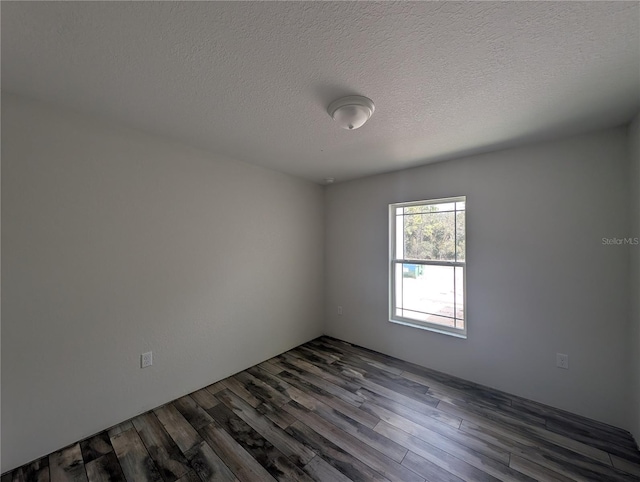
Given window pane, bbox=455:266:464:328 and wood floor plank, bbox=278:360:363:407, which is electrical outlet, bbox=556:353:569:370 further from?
wood floor plank, bbox=278:360:363:407

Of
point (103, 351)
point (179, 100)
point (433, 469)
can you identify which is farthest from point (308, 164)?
point (433, 469)

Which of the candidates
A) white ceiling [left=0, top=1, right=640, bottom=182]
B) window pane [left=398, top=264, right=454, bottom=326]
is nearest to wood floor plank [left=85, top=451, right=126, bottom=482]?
white ceiling [left=0, top=1, right=640, bottom=182]

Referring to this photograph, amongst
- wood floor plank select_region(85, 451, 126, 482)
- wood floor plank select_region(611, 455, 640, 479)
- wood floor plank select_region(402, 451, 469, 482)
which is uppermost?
wood floor plank select_region(611, 455, 640, 479)

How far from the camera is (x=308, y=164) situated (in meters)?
2.92

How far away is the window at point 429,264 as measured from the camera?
276cm

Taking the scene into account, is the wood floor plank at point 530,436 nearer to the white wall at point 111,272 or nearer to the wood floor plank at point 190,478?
the wood floor plank at point 190,478

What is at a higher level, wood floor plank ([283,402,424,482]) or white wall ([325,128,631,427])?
white wall ([325,128,631,427])

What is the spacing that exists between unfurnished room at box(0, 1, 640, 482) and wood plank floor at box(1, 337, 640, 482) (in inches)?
0.7

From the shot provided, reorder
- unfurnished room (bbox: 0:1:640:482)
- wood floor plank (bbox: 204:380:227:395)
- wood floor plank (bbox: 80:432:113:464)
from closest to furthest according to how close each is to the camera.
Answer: unfurnished room (bbox: 0:1:640:482) < wood floor plank (bbox: 80:432:113:464) < wood floor plank (bbox: 204:380:227:395)

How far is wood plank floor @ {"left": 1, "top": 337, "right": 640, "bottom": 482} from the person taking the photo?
1539mm

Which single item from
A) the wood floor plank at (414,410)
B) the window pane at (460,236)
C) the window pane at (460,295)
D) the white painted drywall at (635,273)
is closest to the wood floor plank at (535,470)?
the wood floor plank at (414,410)

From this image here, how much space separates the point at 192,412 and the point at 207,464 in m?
0.61

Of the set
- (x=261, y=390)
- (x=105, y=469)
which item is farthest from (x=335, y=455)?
(x=105, y=469)

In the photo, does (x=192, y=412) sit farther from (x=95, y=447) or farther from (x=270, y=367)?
(x=270, y=367)
